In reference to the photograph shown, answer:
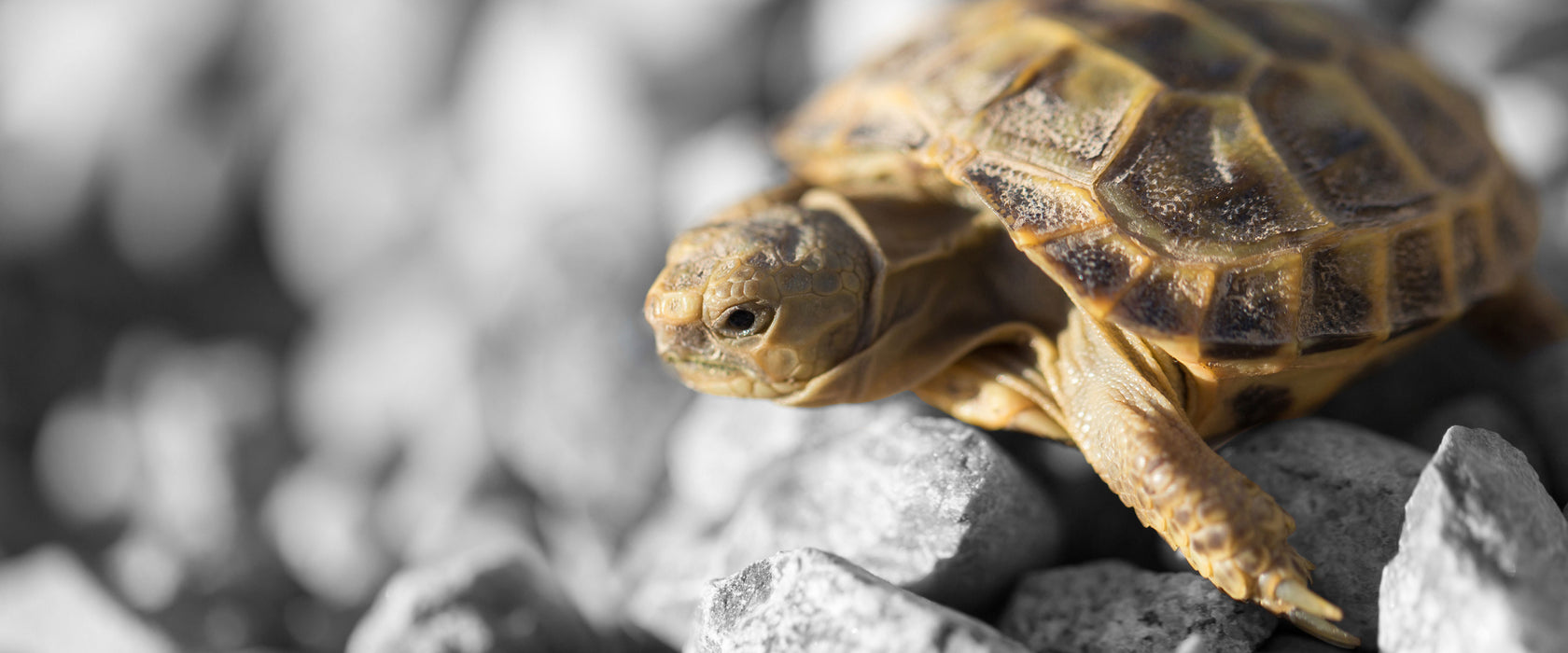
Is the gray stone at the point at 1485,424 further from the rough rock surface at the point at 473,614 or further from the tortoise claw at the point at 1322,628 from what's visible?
the rough rock surface at the point at 473,614

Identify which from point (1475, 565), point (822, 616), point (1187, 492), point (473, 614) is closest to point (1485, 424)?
point (1475, 565)

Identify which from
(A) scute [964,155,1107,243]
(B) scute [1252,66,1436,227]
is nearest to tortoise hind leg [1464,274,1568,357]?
(B) scute [1252,66,1436,227]

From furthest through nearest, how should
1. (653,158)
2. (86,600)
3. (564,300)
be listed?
(653,158), (564,300), (86,600)

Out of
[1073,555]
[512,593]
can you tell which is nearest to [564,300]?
[512,593]

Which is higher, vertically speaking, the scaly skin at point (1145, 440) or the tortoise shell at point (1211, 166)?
the tortoise shell at point (1211, 166)

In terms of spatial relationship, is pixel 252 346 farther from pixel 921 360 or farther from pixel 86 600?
pixel 921 360

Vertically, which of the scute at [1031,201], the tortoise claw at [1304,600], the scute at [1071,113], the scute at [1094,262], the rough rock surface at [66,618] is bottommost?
the rough rock surface at [66,618]

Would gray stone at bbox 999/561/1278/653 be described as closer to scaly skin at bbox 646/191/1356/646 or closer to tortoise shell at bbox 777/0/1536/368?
scaly skin at bbox 646/191/1356/646

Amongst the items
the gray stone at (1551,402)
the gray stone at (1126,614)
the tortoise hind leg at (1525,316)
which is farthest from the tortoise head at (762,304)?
the tortoise hind leg at (1525,316)
